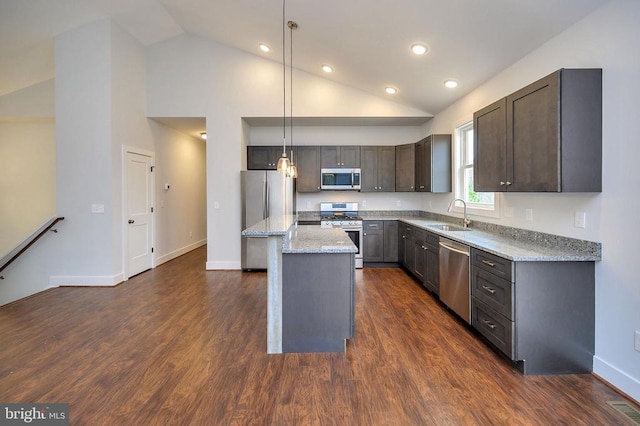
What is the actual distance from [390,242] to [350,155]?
1773 mm

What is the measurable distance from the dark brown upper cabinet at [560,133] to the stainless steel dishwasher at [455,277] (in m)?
0.87

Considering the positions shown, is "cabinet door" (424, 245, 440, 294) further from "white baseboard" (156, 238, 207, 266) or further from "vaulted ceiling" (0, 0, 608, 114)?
"white baseboard" (156, 238, 207, 266)

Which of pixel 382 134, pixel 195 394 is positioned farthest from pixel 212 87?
pixel 195 394

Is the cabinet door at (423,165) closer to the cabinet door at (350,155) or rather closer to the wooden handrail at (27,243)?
the cabinet door at (350,155)

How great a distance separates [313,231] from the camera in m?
3.56

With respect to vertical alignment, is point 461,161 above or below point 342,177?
above

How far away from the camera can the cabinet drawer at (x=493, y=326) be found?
232cm

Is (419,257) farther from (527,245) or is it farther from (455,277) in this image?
(527,245)

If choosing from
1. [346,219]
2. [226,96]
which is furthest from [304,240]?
[226,96]

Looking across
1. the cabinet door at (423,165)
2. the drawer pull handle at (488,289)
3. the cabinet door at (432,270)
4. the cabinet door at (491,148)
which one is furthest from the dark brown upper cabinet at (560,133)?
the cabinet door at (423,165)

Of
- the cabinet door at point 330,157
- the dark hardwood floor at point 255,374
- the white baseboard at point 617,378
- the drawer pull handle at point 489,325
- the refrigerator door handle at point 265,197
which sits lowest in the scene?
the dark hardwood floor at point 255,374

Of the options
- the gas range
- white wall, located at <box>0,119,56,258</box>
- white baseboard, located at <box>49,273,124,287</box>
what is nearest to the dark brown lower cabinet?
the gas range

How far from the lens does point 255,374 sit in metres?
2.28

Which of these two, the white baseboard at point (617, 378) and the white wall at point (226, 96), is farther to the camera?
the white wall at point (226, 96)
